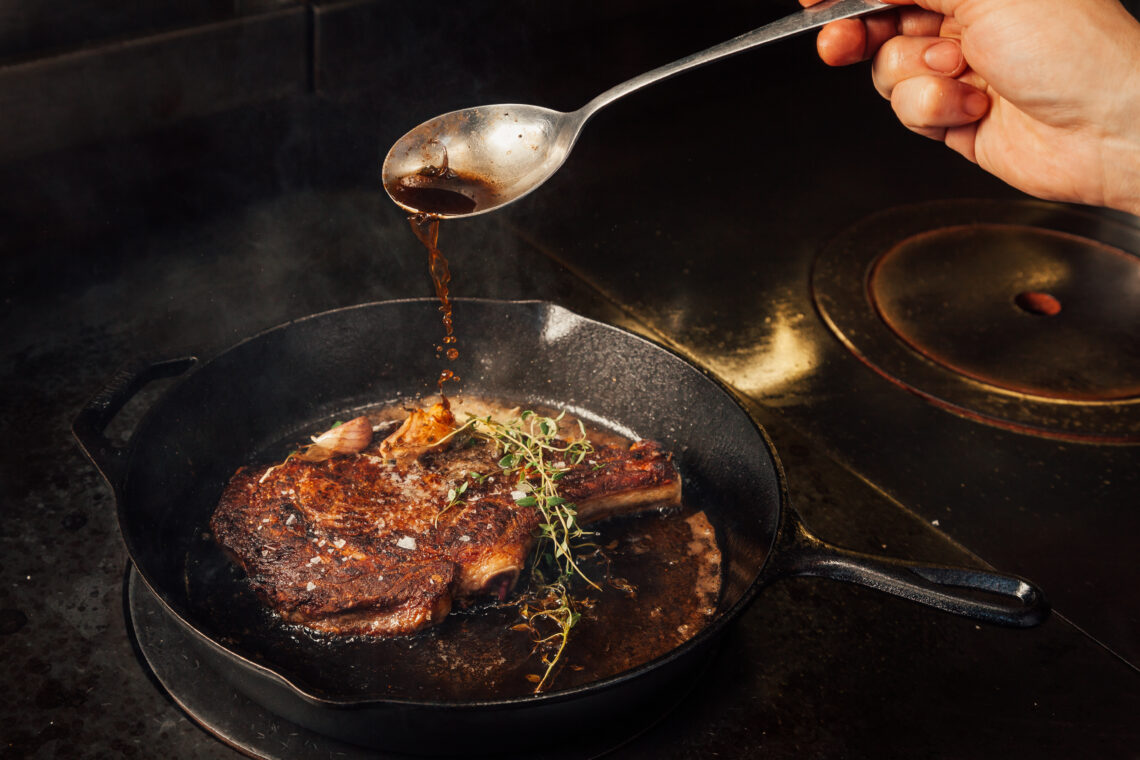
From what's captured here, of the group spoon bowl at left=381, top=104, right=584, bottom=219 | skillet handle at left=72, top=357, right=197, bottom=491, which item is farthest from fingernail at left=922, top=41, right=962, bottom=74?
skillet handle at left=72, top=357, right=197, bottom=491

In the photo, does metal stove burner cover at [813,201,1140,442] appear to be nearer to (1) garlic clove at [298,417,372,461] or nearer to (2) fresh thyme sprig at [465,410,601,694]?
(2) fresh thyme sprig at [465,410,601,694]

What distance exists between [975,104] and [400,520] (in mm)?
1593

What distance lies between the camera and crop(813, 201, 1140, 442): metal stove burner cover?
2.45 metres

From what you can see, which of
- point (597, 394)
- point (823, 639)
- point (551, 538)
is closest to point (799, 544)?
point (823, 639)

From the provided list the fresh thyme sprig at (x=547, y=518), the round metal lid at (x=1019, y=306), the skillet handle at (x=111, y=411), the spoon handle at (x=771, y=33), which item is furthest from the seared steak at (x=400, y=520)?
the round metal lid at (x=1019, y=306)

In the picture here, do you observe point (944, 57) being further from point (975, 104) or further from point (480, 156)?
point (480, 156)

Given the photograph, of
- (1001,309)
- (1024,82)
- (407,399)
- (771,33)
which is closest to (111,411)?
(407,399)

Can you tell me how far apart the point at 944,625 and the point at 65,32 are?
2.60 meters

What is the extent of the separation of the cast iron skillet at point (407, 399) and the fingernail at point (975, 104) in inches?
33.7

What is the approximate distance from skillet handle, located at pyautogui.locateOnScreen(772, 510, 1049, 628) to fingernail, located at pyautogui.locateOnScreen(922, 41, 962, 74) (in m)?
1.14

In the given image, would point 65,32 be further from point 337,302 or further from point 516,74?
point 516,74

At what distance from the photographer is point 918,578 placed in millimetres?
1459

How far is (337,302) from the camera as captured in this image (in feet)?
8.53

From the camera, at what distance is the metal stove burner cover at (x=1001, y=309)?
2.45m
